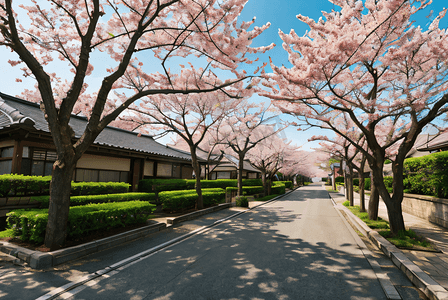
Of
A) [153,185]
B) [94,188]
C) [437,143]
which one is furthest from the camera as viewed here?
[153,185]

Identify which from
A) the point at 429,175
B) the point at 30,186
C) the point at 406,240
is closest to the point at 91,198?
the point at 30,186

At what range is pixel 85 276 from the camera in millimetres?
4613

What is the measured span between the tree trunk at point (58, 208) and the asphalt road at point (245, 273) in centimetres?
212

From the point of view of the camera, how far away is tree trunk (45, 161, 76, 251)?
5.68 m

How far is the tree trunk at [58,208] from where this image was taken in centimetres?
568

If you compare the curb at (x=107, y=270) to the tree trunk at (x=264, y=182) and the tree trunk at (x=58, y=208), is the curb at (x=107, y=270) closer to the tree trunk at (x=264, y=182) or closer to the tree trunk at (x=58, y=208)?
the tree trunk at (x=58, y=208)

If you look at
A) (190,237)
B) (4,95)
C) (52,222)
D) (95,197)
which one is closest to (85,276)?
(52,222)

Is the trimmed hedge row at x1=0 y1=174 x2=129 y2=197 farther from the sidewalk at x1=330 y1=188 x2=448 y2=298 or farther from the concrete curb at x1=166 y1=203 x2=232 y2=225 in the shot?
the sidewalk at x1=330 y1=188 x2=448 y2=298

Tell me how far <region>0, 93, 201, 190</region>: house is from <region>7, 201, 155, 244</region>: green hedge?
3856mm

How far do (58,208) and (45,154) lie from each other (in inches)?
252

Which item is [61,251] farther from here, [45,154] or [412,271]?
[412,271]

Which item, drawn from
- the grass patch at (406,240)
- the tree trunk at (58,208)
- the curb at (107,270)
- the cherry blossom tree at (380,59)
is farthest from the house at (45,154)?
the grass patch at (406,240)

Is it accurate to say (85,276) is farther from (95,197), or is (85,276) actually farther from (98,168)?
(98,168)

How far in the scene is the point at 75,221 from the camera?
621cm
